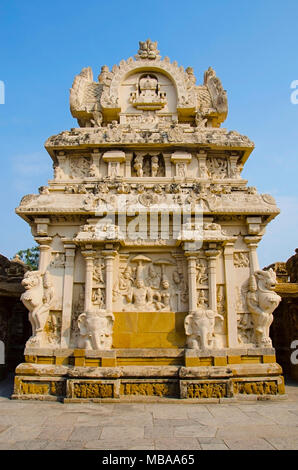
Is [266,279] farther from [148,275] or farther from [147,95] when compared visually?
[147,95]

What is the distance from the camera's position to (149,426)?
6344 millimetres

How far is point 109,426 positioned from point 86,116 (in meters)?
10.9

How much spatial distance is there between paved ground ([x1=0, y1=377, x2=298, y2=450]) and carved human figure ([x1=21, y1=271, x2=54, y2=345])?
1803 millimetres

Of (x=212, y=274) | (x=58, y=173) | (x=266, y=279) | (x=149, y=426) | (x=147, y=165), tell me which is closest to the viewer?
(x=149, y=426)

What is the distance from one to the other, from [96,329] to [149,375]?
1747 millimetres

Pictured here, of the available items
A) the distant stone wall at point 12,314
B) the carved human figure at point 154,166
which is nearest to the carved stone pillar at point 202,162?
the carved human figure at point 154,166

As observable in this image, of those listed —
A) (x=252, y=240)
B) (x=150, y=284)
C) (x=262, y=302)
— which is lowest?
(x=262, y=302)

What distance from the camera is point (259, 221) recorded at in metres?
9.97

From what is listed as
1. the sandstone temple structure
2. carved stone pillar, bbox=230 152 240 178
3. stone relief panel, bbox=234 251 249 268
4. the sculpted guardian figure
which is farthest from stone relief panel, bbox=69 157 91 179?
the sculpted guardian figure

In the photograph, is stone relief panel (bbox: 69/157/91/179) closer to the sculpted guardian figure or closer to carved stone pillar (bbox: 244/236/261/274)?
carved stone pillar (bbox: 244/236/261/274)

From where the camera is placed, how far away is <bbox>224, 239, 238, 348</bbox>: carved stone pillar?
30.3ft

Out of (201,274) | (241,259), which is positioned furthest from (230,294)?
(241,259)

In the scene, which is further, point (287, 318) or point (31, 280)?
point (287, 318)
